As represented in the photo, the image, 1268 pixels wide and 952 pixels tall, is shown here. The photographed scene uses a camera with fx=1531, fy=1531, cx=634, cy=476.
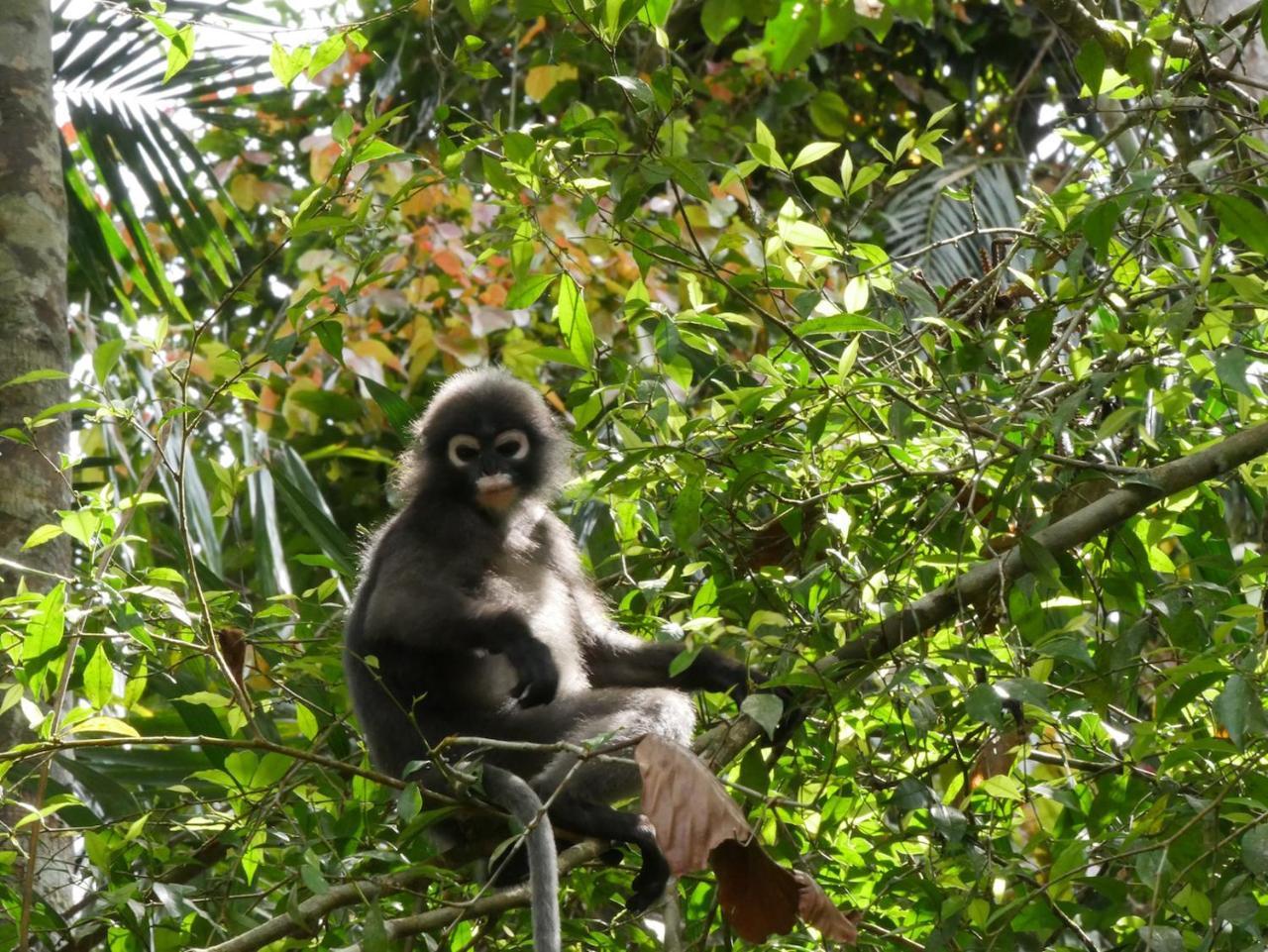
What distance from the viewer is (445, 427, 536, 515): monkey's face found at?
10.8 feet

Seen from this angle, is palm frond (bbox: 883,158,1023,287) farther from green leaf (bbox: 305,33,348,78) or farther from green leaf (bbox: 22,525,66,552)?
green leaf (bbox: 22,525,66,552)

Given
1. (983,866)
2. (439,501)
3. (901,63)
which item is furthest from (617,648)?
(901,63)

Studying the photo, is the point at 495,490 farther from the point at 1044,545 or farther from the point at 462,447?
the point at 1044,545

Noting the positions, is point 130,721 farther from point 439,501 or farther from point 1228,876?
point 1228,876

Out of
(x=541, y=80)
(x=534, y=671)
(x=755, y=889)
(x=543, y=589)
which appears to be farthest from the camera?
(x=541, y=80)

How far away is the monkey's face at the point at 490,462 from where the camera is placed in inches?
129

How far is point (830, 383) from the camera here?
212cm

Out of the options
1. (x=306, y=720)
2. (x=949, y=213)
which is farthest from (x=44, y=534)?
(x=949, y=213)

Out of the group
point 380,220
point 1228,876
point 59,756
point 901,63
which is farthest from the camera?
point 901,63

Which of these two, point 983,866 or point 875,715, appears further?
point 875,715

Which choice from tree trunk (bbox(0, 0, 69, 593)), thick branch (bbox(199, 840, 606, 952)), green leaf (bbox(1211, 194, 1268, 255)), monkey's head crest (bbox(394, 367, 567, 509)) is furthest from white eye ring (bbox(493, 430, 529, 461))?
green leaf (bbox(1211, 194, 1268, 255))

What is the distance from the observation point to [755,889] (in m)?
1.81

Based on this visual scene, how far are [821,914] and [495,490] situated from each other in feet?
5.42

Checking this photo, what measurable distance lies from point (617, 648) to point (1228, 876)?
1672mm
